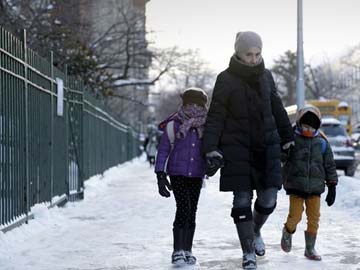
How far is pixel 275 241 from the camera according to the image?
8102 mm

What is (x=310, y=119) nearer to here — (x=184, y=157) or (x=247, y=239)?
(x=184, y=157)

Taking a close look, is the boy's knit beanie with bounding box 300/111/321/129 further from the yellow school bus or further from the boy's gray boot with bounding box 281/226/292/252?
the yellow school bus

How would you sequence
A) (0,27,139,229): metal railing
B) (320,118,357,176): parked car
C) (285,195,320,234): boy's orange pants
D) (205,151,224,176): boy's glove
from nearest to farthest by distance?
1. (205,151,224,176): boy's glove
2. (285,195,320,234): boy's orange pants
3. (0,27,139,229): metal railing
4. (320,118,357,176): parked car

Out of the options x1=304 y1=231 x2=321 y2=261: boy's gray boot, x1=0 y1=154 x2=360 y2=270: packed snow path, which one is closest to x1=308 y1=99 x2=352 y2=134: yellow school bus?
x1=0 y1=154 x2=360 y2=270: packed snow path

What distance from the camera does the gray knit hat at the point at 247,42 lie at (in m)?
6.31

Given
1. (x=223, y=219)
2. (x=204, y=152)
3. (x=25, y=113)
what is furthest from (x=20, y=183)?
(x=204, y=152)

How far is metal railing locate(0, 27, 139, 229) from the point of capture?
8445mm

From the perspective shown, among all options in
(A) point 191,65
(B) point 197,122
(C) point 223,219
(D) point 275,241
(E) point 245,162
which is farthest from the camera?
(A) point 191,65

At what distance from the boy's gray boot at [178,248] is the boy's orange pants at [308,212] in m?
1.04

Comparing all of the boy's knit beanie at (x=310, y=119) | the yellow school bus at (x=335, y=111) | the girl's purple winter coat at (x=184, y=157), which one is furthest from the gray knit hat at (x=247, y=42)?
the yellow school bus at (x=335, y=111)

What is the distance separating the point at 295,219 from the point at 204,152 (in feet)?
4.28

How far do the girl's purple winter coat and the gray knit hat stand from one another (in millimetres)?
835

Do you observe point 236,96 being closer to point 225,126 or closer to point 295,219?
point 225,126

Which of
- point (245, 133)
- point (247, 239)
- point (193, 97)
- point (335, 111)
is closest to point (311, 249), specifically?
point (247, 239)
